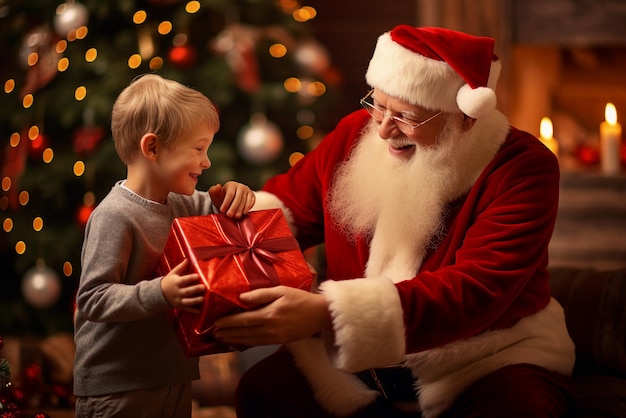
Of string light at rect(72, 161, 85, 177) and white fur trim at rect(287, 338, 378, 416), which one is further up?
string light at rect(72, 161, 85, 177)

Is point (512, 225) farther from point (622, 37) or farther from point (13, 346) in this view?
point (622, 37)

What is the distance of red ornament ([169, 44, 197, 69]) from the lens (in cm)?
322

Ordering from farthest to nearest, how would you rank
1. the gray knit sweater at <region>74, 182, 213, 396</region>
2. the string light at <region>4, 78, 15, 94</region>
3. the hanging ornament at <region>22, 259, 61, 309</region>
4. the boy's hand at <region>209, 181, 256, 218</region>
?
the string light at <region>4, 78, 15, 94</region>
the hanging ornament at <region>22, 259, 61, 309</region>
the boy's hand at <region>209, 181, 256, 218</region>
the gray knit sweater at <region>74, 182, 213, 396</region>

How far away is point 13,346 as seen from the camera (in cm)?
324

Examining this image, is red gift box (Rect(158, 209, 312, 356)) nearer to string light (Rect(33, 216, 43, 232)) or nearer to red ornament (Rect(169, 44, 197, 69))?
red ornament (Rect(169, 44, 197, 69))

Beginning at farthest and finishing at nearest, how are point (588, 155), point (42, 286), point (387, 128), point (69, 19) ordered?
point (588, 155)
point (42, 286)
point (69, 19)
point (387, 128)

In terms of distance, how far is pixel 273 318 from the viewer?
156 centimetres

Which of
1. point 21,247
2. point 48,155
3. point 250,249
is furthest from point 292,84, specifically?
point 250,249

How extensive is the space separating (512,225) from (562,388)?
402 millimetres

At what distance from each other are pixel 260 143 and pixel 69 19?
866 millimetres

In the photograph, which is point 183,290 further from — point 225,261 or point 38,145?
point 38,145

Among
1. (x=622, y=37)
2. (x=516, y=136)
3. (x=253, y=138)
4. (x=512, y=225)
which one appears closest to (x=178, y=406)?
(x=512, y=225)

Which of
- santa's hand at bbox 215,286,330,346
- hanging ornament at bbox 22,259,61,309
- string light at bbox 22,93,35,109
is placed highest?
string light at bbox 22,93,35,109

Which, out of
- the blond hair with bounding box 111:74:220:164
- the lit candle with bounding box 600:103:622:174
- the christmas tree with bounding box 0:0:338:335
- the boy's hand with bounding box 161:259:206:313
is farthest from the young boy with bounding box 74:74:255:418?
the lit candle with bounding box 600:103:622:174
